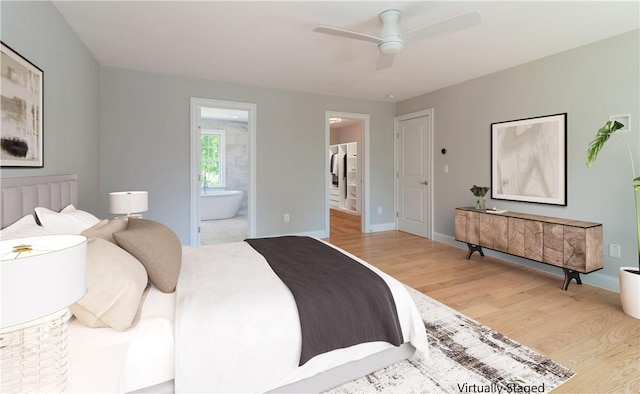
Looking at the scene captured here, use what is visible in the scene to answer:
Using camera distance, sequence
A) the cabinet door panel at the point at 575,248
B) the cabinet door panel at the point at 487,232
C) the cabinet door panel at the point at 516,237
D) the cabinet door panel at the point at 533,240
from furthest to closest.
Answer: the cabinet door panel at the point at 487,232 < the cabinet door panel at the point at 516,237 < the cabinet door panel at the point at 533,240 < the cabinet door panel at the point at 575,248

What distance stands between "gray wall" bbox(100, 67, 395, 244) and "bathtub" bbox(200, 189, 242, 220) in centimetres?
260

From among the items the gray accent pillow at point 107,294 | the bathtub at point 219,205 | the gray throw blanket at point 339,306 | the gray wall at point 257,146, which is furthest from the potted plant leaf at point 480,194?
the bathtub at point 219,205

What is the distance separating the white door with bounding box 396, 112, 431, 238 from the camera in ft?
16.9

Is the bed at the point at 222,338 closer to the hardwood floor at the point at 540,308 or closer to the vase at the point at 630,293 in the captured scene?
the hardwood floor at the point at 540,308

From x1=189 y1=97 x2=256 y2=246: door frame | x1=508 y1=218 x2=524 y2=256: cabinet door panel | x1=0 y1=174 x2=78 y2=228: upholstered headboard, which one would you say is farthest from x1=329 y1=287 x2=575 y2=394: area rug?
x1=189 y1=97 x2=256 y2=246: door frame

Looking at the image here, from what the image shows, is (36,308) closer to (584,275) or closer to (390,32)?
(390,32)

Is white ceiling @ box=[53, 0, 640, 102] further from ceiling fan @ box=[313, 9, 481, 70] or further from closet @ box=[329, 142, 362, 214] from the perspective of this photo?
closet @ box=[329, 142, 362, 214]

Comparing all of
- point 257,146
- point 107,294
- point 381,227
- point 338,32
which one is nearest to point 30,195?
point 107,294

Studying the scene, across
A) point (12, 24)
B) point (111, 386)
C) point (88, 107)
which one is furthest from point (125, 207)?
point (111, 386)

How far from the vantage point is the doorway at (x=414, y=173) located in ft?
16.8

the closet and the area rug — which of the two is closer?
the area rug

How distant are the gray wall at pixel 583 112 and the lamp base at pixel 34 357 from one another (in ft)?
13.7

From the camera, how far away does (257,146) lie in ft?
15.3

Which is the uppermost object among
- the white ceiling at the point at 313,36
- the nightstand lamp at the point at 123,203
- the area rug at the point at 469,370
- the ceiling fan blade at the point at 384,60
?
the white ceiling at the point at 313,36
